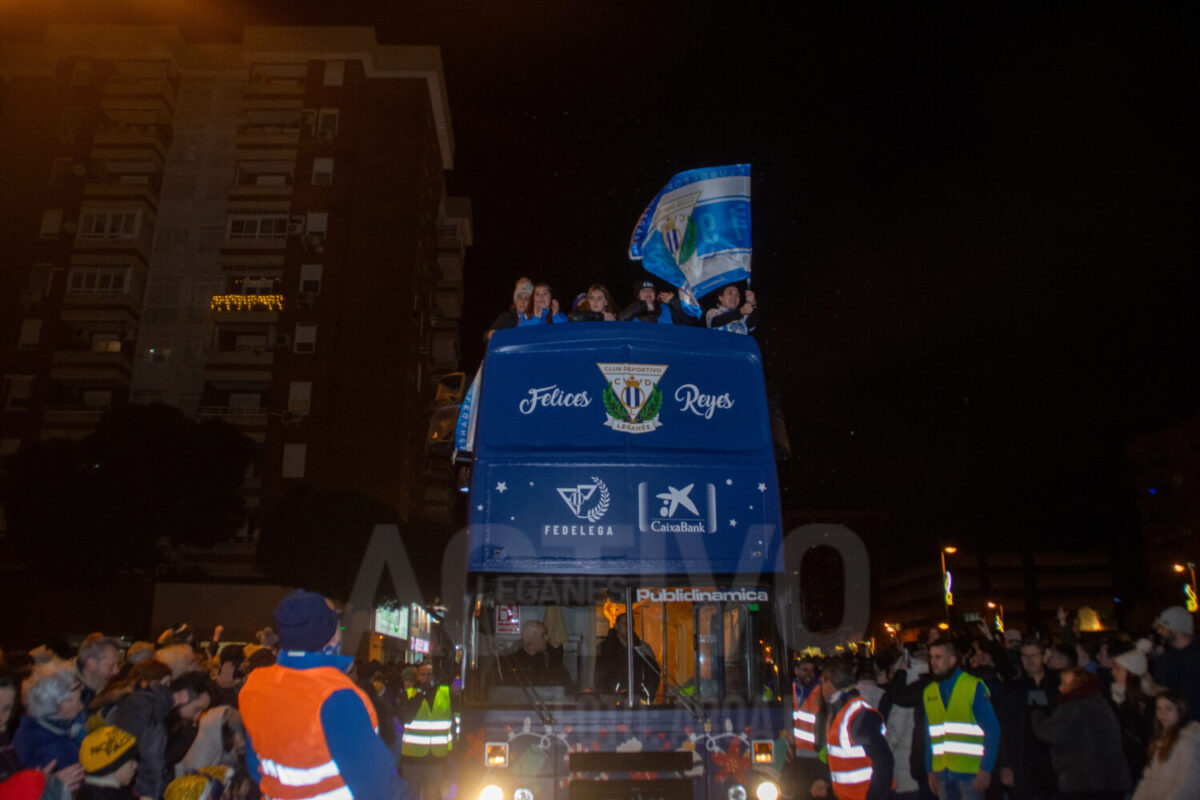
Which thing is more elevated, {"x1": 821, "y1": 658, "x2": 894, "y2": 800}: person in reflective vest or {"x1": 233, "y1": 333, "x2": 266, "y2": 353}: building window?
{"x1": 233, "y1": 333, "x2": 266, "y2": 353}: building window

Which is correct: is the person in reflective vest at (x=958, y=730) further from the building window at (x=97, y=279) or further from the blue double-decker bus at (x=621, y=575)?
the building window at (x=97, y=279)

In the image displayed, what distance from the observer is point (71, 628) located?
4088 centimetres

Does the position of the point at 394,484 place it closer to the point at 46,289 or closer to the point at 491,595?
the point at 46,289

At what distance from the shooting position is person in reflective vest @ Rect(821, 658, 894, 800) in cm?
653

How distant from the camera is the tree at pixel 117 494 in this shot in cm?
3781

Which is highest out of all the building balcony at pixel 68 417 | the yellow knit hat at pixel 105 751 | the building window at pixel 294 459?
the building balcony at pixel 68 417

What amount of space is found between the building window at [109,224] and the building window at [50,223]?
3.42 feet

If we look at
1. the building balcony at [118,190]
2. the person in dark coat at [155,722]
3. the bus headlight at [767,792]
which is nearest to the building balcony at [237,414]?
the building balcony at [118,190]

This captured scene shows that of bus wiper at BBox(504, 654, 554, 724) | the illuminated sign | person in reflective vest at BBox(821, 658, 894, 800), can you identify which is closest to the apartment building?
the illuminated sign

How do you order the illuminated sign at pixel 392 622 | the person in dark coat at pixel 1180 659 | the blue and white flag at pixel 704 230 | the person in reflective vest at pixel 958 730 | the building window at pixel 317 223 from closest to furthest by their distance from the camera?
the person in reflective vest at pixel 958 730 < the person in dark coat at pixel 1180 659 < the blue and white flag at pixel 704 230 < the illuminated sign at pixel 392 622 < the building window at pixel 317 223

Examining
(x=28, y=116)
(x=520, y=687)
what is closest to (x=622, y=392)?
(x=520, y=687)

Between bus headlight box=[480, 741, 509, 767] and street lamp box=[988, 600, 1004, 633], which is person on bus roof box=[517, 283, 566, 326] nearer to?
bus headlight box=[480, 741, 509, 767]

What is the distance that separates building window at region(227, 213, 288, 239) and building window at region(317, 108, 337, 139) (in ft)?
16.7

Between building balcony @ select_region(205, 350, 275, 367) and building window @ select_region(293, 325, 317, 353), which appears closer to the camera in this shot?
building balcony @ select_region(205, 350, 275, 367)
